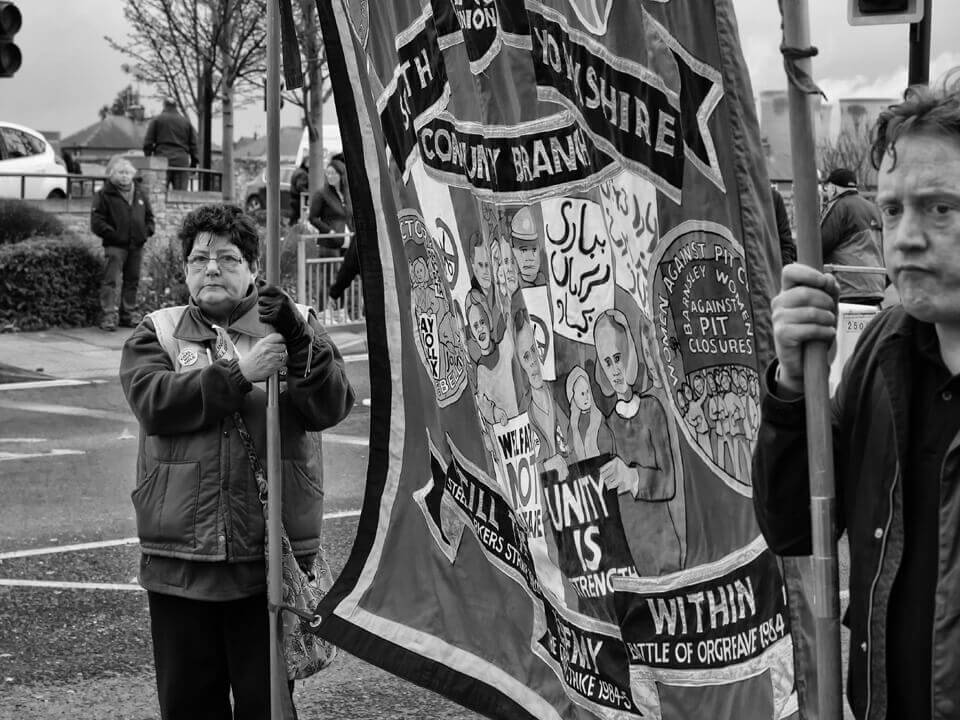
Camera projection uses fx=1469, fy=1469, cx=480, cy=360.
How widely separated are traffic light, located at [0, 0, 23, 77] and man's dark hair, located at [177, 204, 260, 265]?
9.44 metres

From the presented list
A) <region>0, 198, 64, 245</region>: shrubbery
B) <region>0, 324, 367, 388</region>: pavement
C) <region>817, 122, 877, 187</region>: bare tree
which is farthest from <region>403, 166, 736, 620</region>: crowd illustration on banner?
<region>817, 122, 877, 187</region>: bare tree

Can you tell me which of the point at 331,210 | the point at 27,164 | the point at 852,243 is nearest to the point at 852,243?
the point at 852,243

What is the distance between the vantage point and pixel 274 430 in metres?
3.96

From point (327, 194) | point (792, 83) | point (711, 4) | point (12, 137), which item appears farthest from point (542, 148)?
point (12, 137)

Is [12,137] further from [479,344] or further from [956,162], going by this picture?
[956,162]

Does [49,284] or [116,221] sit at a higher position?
[116,221]

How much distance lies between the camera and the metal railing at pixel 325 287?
1670 centimetres

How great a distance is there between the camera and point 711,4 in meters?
2.83

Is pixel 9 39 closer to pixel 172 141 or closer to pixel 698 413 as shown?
pixel 698 413

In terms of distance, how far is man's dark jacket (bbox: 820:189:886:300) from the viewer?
11.4 metres

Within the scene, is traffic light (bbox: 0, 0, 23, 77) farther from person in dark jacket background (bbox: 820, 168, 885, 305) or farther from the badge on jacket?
the badge on jacket

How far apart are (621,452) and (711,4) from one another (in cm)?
95

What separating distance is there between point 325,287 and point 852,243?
Answer: 7210 mm

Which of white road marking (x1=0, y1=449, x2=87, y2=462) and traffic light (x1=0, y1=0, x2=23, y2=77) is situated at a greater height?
traffic light (x1=0, y1=0, x2=23, y2=77)
